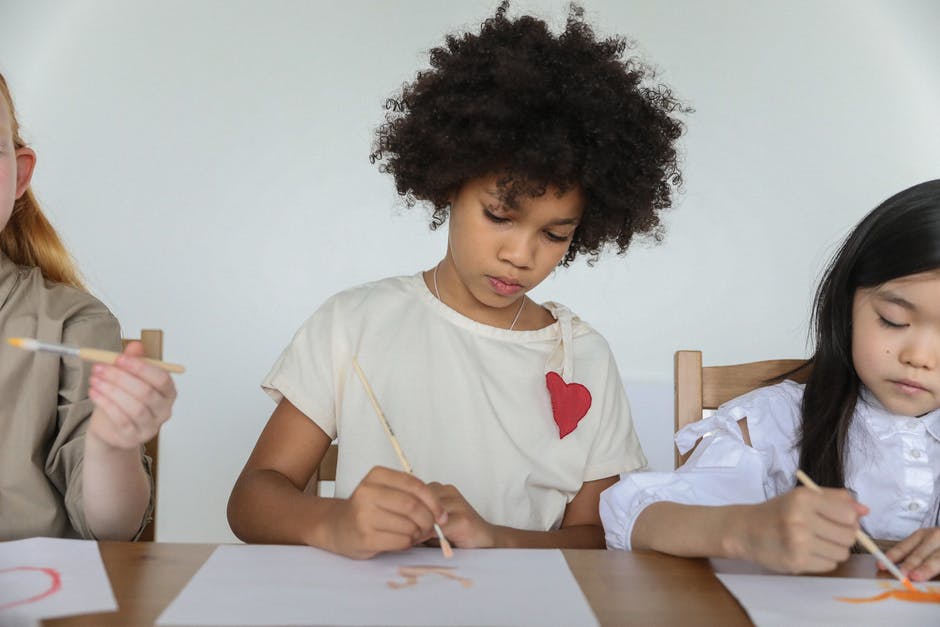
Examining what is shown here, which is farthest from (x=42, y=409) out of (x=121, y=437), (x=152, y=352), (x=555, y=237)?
(x=555, y=237)

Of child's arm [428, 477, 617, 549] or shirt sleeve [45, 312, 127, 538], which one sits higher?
shirt sleeve [45, 312, 127, 538]

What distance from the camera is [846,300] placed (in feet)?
3.99

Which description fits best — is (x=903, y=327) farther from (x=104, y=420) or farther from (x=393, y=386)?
(x=104, y=420)

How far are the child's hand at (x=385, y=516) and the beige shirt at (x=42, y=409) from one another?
1.20ft

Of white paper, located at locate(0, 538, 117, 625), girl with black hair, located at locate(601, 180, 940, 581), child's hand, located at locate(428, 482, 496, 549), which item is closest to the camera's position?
white paper, located at locate(0, 538, 117, 625)

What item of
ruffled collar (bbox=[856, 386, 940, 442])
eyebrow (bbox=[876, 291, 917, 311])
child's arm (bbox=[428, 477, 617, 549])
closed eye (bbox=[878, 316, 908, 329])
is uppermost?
eyebrow (bbox=[876, 291, 917, 311])

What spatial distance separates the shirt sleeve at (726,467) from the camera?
1.07 metres

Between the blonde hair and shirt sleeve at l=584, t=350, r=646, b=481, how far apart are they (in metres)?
0.68

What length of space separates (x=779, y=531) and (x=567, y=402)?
452 mm

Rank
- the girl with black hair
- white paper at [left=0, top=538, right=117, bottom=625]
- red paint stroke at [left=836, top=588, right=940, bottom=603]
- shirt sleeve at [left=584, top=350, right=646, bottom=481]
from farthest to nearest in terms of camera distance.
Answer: shirt sleeve at [left=584, top=350, right=646, bottom=481]
the girl with black hair
red paint stroke at [left=836, top=588, right=940, bottom=603]
white paper at [left=0, top=538, right=117, bottom=625]

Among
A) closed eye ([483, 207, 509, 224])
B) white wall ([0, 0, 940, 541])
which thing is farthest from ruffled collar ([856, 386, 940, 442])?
white wall ([0, 0, 940, 541])

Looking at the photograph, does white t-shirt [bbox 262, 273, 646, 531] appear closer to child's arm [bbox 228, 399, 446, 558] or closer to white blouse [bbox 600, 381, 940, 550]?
child's arm [bbox 228, 399, 446, 558]

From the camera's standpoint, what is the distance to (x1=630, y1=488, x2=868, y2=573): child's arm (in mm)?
827

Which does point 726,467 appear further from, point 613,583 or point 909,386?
point 613,583
